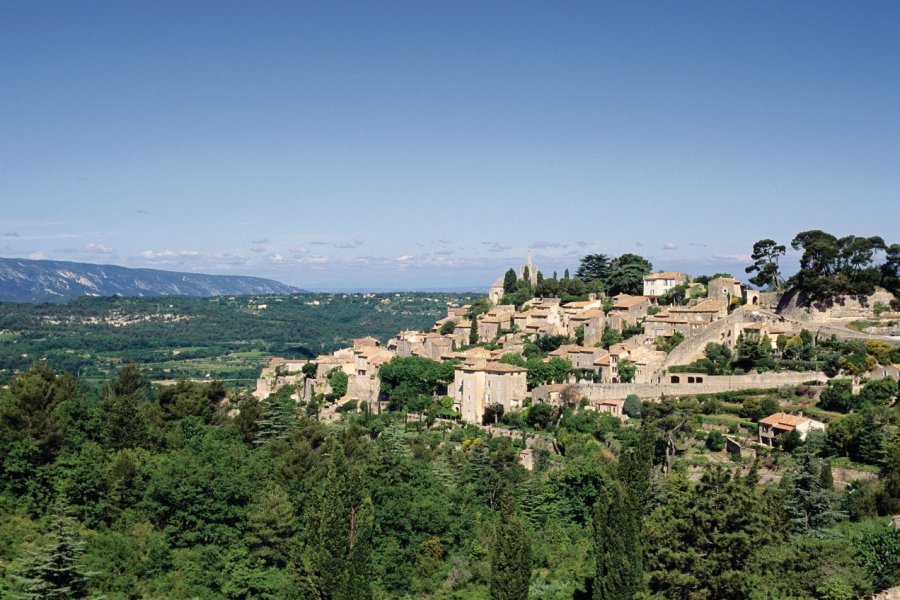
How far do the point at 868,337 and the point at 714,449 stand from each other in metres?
16.1

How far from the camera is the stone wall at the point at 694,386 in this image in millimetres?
46688

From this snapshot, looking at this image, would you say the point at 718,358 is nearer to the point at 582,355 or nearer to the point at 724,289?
the point at 582,355

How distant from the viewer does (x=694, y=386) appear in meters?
48.3

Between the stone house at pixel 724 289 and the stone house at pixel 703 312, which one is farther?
the stone house at pixel 724 289

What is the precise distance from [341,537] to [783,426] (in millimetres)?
24519

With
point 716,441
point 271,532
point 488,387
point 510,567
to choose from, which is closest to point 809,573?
point 510,567

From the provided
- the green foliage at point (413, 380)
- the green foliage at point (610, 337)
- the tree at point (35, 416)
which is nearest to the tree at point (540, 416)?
the green foliage at point (413, 380)

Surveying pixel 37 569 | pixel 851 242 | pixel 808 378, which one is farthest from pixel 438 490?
pixel 851 242

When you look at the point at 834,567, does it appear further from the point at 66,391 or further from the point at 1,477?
the point at 66,391

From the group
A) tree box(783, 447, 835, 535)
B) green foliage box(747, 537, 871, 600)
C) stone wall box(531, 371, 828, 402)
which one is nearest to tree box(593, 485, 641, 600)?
green foliage box(747, 537, 871, 600)

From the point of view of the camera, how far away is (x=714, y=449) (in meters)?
40.9

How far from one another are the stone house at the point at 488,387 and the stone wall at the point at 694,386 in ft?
5.75

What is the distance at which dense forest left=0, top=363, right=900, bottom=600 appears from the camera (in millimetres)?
23172

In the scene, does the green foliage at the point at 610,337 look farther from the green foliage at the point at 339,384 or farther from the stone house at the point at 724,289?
the green foliage at the point at 339,384
